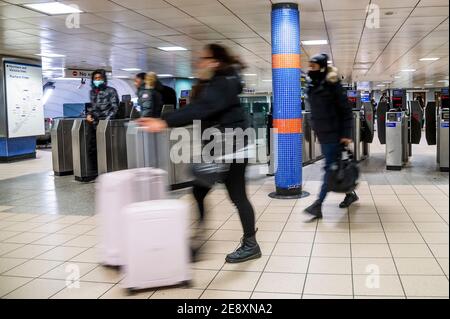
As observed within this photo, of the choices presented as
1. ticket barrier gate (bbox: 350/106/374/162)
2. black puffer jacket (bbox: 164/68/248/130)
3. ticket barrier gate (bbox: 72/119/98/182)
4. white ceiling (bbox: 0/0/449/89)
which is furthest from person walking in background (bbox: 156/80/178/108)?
black puffer jacket (bbox: 164/68/248/130)

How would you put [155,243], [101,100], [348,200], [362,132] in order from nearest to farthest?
[155,243], [348,200], [101,100], [362,132]

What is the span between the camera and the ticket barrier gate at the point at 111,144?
6941 millimetres

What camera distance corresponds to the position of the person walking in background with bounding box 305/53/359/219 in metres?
4.08

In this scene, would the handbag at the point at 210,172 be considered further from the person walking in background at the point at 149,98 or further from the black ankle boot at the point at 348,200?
the person walking in background at the point at 149,98

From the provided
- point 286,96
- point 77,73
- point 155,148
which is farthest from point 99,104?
point 77,73

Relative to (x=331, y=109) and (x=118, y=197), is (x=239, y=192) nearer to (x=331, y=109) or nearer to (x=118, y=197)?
(x=118, y=197)

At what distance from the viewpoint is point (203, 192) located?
3242mm

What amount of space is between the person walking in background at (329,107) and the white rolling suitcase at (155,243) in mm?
1911

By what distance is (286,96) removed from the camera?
5.54m

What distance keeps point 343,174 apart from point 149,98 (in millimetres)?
2745

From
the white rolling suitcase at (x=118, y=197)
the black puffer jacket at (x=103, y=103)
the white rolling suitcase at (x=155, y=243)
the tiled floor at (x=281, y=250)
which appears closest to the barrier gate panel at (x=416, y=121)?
the tiled floor at (x=281, y=250)
